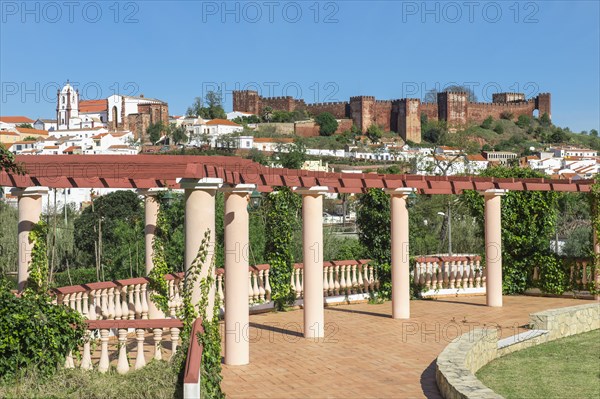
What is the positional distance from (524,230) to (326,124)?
400ft

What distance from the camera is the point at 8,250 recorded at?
36.1m

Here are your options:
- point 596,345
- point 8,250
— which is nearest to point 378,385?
point 596,345

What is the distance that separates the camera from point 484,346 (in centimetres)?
947

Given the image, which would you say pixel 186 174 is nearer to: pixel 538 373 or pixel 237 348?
pixel 237 348

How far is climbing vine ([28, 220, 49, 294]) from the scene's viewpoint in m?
8.86

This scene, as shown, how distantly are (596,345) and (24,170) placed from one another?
8004 millimetres

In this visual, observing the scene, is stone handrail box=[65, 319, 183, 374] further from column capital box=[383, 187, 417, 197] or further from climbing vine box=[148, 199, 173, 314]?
column capital box=[383, 187, 417, 197]

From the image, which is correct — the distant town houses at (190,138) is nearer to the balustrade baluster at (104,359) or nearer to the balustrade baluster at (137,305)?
the balustrade baluster at (137,305)

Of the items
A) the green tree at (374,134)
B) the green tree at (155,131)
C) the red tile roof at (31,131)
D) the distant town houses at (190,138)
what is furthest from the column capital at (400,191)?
the red tile roof at (31,131)

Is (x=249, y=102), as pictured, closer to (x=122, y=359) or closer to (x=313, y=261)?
(x=313, y=261)

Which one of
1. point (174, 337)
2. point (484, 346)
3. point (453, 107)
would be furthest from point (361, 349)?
point (453, 107)

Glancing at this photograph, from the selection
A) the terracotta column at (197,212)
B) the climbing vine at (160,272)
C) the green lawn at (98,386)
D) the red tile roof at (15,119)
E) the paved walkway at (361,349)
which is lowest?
the paved walkway at (361,349)

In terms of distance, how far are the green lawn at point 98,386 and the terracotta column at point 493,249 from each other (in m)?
8.57

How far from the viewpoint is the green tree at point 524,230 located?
1553cm
